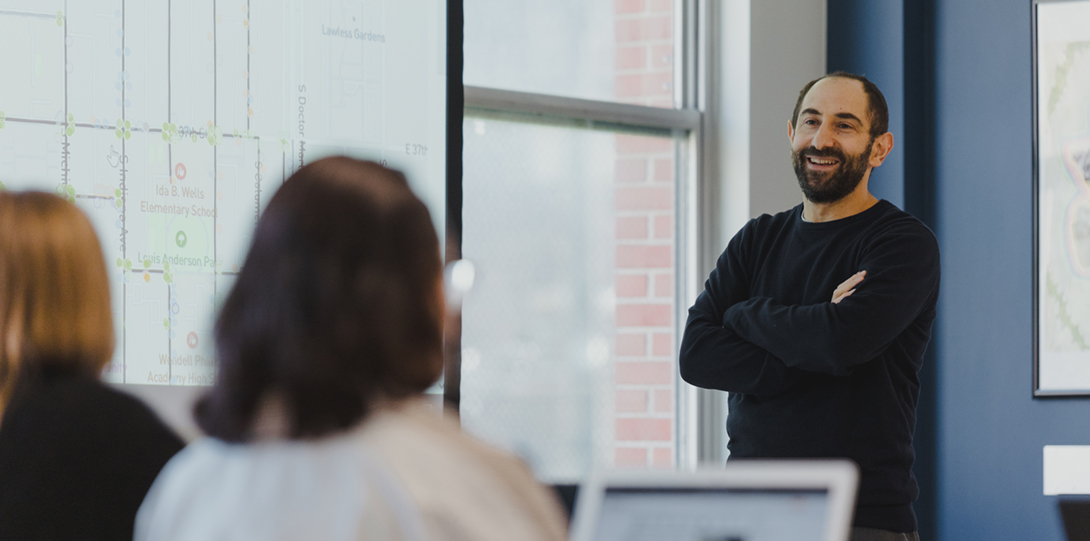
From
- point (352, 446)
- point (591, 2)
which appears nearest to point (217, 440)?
point (352, 446)

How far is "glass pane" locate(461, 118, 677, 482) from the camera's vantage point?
3412mm

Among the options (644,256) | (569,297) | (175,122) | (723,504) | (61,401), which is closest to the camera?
(723,504)

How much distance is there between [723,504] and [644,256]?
2798mm

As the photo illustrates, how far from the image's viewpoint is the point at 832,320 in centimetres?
227

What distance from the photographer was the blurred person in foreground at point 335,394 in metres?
0.87

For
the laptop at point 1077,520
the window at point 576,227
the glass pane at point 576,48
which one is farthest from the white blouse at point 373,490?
the glass pane at point 576,48

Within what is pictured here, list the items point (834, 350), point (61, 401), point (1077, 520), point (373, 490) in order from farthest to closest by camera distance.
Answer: point (834, 350) < point (61, 401) < point (1077, 520) < point (373, 490)

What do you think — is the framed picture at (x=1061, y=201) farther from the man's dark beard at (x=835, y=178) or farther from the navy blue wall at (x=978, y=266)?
the man's dark beard at (x=835, y=178)

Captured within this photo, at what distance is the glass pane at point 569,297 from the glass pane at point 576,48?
0.14 metres

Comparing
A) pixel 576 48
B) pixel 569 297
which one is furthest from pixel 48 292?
pixel 576 48

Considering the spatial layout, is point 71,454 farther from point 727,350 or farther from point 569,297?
point 569,297

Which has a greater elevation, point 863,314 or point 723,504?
point 863,314

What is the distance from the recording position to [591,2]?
3631 millimetres

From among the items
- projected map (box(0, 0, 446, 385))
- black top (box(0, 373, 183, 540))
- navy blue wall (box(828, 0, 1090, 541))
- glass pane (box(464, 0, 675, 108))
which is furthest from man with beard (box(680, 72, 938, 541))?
black top (box(0, 373, 183, 540))
